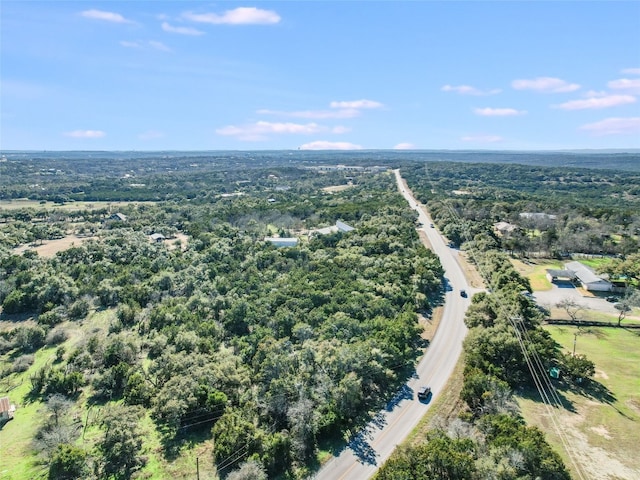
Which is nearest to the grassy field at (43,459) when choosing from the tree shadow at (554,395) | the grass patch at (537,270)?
the tree shadow at (554,395)

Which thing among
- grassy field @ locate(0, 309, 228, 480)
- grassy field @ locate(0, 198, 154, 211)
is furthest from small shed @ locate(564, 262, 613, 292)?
grassy field @ locate(0, 198, 154, 211)

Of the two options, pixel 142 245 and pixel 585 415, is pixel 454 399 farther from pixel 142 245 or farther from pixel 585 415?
pixel 142 245

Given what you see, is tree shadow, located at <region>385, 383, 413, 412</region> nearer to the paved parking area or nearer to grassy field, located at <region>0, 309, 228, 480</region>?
grassy field, located at <region>0, 309, 228, 480</region>

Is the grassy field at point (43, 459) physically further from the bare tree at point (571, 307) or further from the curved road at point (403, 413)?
the bare tree at point (571, 307)

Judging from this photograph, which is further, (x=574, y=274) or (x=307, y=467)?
(x=574, y=274)

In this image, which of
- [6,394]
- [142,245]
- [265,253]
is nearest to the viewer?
[6,394]

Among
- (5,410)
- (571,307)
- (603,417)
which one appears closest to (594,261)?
(571,307)

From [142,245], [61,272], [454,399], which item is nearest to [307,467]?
[454,399]
